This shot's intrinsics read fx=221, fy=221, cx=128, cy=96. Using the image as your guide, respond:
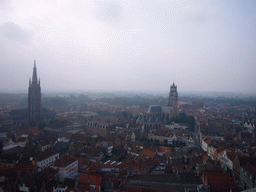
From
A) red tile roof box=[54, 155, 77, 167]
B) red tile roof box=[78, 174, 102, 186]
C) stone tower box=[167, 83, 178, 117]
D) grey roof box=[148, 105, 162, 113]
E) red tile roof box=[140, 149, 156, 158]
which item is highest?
stone tower box=[167, 83, 178, 117]

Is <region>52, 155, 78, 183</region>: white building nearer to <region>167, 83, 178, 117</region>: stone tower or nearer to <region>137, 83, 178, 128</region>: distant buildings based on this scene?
<region>137, 83, 178, 128</region>: distant buildings

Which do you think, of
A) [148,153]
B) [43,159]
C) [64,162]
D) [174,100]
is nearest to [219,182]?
[148,153]

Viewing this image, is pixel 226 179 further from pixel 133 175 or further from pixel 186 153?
pixel 186 153

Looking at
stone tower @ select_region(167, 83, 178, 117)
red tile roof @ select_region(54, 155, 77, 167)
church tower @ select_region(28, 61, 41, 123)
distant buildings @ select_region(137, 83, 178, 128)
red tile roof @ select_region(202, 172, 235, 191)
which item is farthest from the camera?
stone tower @ select_region(167, 83, 178, 117)

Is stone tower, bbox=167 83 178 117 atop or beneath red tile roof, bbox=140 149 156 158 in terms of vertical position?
atop

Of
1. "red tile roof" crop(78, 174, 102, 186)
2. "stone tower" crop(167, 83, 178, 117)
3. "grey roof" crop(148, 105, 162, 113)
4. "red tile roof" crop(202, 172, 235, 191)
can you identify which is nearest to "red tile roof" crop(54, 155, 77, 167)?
"red tile roof" crop(78, 174, 102, 186)

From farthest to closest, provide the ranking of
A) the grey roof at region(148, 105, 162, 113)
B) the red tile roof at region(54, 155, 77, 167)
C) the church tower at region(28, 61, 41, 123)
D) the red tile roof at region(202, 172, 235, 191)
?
the grey roof at region(148, 105, 162, 113)
the church tower at region(28, 61, 41, 123)
the red tile roof at region(54, 155, 77, 167)
the red tile roof at region(202, 172, 235, 191)
